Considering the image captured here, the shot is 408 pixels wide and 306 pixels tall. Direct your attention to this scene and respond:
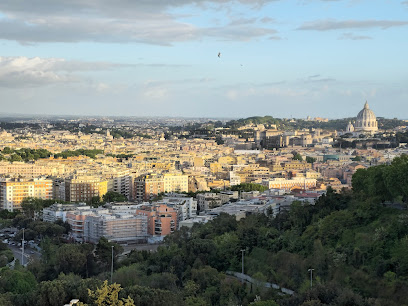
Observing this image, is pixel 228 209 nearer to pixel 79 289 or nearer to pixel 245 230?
pixel 245 230

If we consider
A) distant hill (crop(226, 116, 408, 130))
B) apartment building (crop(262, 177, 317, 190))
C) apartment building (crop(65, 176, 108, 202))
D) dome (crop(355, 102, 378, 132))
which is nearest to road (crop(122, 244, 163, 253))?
apartment building (crop(65, 176, 108, 202))

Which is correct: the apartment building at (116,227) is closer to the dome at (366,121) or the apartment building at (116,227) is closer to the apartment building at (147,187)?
the apartment building at (147,187)

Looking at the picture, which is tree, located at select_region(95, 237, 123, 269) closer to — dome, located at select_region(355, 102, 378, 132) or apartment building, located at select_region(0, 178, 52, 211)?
apartment building, located at select_region(0, 178, 52, 211)

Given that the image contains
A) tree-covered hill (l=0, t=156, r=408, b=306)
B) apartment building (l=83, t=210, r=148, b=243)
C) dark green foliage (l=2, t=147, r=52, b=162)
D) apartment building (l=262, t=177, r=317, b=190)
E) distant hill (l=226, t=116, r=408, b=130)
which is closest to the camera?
tree-covered hill (l=0, t=156, r=408, b=306)

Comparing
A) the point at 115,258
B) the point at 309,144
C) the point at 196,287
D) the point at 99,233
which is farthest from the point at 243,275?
the point at 309,144

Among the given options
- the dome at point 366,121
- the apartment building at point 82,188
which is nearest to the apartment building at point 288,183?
the apartment building at point 82,188
